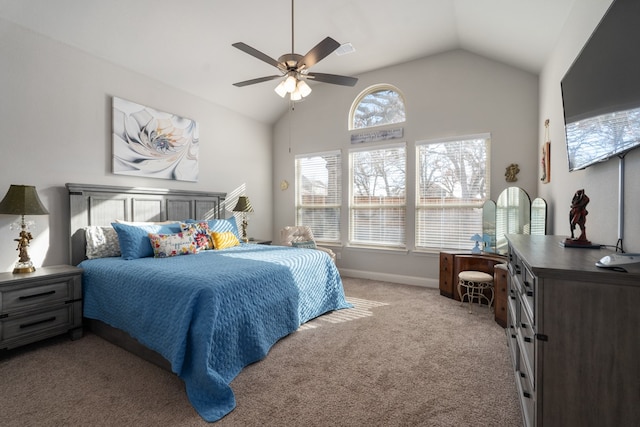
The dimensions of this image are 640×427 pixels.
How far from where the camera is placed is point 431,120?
14.9 ft

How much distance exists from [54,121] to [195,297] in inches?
103

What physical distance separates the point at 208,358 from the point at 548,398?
177 centimetres

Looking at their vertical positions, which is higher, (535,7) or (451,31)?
(451,31)

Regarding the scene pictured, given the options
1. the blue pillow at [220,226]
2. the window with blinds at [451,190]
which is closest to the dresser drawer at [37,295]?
the blue pillow at [220,226]

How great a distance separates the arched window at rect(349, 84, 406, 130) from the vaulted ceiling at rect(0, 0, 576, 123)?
1.69ft

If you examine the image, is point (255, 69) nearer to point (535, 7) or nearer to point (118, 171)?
point (118, 171)

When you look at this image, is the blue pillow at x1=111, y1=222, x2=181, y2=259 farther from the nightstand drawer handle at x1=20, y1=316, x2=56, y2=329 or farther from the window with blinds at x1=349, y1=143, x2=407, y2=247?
the window with blinds at x1=349, y1=143, x2=407, y2=247

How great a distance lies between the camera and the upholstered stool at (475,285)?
3402 millimetres

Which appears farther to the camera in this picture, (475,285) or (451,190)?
(451,190)

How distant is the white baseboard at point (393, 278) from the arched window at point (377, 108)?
7.98ft

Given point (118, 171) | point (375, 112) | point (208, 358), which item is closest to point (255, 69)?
point (375, 112)

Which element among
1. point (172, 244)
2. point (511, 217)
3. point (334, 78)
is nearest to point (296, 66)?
Answer: point (334, 78)

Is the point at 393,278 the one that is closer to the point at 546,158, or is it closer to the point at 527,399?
the point at 546,158

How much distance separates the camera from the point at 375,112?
5.04 m
